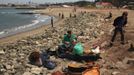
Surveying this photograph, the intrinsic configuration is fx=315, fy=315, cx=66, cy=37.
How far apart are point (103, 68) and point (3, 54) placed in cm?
604

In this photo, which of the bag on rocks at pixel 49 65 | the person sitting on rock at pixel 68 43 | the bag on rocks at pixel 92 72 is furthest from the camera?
the person sitting on rock at pixel 68 43

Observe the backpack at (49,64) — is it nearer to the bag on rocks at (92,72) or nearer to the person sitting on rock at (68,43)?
the person sitting on rock at (68,43)

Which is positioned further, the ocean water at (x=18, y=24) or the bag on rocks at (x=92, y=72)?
the ocean water at (x=18, y=24)

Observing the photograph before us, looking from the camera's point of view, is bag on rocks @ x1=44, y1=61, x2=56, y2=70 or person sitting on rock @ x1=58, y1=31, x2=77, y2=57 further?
person sitting on rock @ x1=58, y1=31, x2=77, y2=57

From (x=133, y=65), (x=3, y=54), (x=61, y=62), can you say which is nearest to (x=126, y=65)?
(x=133, y=65)

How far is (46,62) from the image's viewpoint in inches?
508

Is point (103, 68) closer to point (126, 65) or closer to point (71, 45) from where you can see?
point (126, 65)

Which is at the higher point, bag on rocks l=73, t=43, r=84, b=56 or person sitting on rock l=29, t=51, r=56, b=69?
bag on rocks l=73, t=43, r=84, b=56

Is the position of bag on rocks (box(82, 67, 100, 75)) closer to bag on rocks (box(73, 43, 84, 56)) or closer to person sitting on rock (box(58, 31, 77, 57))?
bag on rocks (box(73, 43, 84, 56))

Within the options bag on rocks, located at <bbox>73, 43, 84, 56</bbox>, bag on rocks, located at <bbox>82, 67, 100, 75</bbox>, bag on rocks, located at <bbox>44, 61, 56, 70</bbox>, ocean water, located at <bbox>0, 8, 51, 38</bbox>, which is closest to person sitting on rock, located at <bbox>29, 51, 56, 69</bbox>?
bag on rocks, located at <bbox>44, 61, 56, 70</bbox>

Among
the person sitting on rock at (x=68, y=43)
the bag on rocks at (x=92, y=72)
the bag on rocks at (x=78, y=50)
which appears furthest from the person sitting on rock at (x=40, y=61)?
the bag on rocks at (x=92, y=72)

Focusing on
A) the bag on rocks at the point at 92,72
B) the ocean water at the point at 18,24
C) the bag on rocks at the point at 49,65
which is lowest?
the ocean water at the point at 18,24

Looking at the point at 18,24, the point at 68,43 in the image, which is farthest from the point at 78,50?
the point at 18,24

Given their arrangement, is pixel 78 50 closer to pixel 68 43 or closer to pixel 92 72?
pixel 68 43
